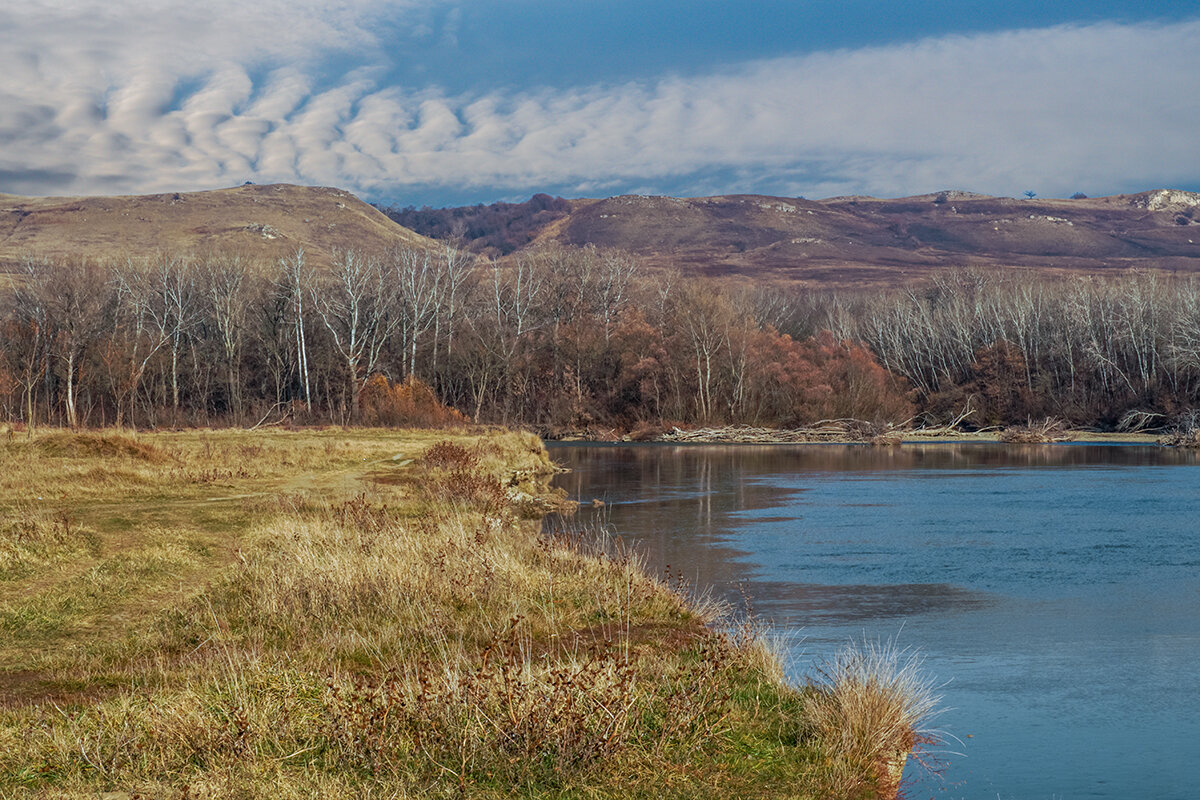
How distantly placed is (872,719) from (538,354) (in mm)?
76490

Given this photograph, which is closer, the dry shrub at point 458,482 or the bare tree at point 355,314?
the dry shrub at point 458,482

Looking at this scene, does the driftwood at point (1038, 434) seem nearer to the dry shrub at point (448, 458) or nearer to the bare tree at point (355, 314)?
the bare tree at point (355, 314)

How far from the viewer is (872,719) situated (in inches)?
387

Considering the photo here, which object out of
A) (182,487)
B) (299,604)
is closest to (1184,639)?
(299,604)

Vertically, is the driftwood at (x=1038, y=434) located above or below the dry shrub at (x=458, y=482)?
below

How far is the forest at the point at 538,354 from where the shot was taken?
7281 cm

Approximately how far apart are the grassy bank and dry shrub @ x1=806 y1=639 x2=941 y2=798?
4 centimetres

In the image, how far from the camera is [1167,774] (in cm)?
1019

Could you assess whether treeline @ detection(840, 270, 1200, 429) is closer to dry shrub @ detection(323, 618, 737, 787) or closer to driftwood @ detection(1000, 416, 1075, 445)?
driftwood @ detection(1000, 416, 1075, 445)

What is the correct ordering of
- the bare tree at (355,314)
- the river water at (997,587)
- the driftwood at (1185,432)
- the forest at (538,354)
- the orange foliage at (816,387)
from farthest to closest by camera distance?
1. the orange foliage at (816,387)
2. the bare tree at (355,314)
3. the forest at (538,354)
4. the driftwood at (1185,432)
5. the river water at (997,587)

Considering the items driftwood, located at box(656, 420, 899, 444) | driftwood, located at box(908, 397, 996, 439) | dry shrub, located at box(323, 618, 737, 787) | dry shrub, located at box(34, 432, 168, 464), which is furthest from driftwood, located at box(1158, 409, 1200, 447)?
dry shrub, located at box(323, 618, 737, 787)

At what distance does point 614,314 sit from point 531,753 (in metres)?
82.2

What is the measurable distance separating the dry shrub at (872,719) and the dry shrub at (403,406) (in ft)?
178

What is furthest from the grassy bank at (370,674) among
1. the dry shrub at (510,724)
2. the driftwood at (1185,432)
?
the driftwood at (1185,432)
